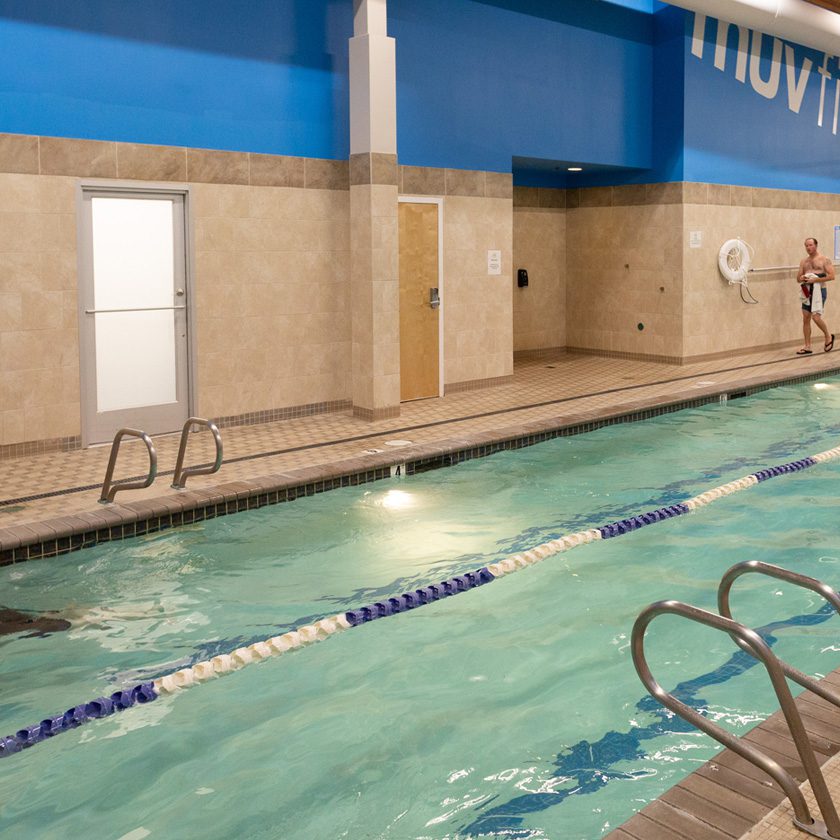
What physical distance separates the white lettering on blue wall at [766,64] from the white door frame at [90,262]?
6.85 meters

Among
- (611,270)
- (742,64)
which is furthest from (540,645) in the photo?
(742,64)

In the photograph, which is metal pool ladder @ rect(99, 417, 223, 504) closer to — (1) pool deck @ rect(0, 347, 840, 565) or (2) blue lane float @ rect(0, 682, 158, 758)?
(1) pool deck @ rect(0, 347, 840, 565)

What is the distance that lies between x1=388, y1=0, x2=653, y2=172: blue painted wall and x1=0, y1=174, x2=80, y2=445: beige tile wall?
11.2 feet

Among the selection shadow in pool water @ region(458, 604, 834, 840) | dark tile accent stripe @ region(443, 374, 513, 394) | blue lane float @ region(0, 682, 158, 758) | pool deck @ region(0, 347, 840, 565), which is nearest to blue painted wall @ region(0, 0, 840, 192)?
dark tile accent stripe @ region(443, 374, 513, 394)

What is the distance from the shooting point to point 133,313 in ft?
25.6

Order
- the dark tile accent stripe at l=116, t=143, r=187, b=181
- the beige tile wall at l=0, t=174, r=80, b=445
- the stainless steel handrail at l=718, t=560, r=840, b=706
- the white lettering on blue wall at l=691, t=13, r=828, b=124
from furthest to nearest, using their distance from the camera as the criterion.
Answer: the white lettering on blue wall at l=691, t=13, r=828, b=124 → the dark tile accent stripe at l=116, t=143, r=187, b=181 → the beige tile wall at l=0, t=174, r=80, b=445 → the stainless steel handrail at l=718, t=560, r=840, b=706

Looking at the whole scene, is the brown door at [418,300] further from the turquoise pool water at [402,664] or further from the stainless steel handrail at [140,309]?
the turquoise pool water at [402,664]

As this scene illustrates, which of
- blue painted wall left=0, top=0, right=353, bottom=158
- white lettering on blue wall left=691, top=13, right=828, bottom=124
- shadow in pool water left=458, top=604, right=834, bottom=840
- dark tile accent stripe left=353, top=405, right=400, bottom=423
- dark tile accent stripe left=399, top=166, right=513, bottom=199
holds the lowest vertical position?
shadow in pool water left=458, top=604, right=834, bottom=840

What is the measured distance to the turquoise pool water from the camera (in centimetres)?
317

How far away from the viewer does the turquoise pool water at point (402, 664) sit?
10.4ft

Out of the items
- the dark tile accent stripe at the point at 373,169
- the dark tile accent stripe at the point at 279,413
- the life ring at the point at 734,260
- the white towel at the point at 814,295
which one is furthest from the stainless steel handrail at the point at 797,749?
the white towel at the point at 814,295

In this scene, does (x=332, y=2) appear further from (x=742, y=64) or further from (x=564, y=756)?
(x=564, y=756)

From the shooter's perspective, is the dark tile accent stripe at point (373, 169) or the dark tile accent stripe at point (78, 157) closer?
the dark tile accent stripe at point (78, 157)

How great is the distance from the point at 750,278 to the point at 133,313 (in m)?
8.39
